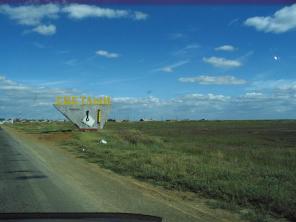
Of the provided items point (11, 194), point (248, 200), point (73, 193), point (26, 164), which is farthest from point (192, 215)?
point (26, 164)

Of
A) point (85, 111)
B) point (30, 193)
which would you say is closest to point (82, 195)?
point (30, 193)

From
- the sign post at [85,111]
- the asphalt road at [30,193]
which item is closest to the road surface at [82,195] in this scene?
the asphalt road at [30,193]

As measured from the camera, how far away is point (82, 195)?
11609 mm

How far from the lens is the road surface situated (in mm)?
9648

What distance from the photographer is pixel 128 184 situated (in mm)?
14164

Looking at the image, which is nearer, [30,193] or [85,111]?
[30,193]

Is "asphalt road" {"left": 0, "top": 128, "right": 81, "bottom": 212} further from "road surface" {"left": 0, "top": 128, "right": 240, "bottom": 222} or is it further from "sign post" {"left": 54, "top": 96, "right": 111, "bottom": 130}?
"sign post" {"left": 54, "top": 96, "right": 111, "bottom": 130}

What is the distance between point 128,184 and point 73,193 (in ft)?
8.41

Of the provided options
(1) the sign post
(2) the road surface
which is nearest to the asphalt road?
(2) the road surface

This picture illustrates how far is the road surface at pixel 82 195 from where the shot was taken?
9.65m

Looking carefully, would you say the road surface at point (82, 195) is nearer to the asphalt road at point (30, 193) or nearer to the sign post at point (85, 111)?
the asphalt road at point (30, 193)

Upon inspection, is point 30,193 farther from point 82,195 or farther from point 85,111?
point 85,111

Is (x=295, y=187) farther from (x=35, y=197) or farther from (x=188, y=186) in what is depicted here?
(x=35, y=197)

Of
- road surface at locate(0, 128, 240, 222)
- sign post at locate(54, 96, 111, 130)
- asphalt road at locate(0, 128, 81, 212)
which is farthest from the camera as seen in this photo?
sign post at locate(54, 96, 111, 130)
